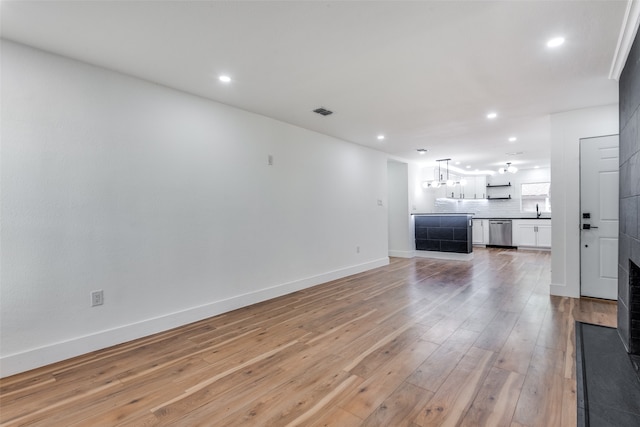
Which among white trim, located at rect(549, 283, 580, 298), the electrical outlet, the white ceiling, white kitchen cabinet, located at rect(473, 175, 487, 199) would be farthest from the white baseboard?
white kitchen cabinet, located at rect(473, 175, 487, 199)

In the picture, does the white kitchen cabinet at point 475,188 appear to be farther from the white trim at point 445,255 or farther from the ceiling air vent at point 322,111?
the ceiling air vent at point 322,111

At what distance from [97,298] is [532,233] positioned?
10012 mm

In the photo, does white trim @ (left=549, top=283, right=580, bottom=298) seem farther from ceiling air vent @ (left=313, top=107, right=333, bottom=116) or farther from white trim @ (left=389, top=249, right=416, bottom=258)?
ceiling air vent @ (left=313, top=107, right=333, bottom=116)

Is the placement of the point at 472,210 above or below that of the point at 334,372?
above

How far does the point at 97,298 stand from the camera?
8.61ft

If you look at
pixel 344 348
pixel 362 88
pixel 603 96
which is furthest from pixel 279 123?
pixel 603 96

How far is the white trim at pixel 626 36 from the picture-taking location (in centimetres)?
194

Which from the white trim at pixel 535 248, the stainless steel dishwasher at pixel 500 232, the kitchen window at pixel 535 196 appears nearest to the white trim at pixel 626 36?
the stainless steel dishwasher at pixel 500 232


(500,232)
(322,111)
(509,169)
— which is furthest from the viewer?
(500,232)

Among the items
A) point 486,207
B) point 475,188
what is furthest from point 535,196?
point 475,188

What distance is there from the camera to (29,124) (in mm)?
2334

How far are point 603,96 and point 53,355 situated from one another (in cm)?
613

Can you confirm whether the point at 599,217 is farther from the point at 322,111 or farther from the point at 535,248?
the point at 535,248

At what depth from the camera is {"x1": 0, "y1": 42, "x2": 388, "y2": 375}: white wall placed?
2.30 m
